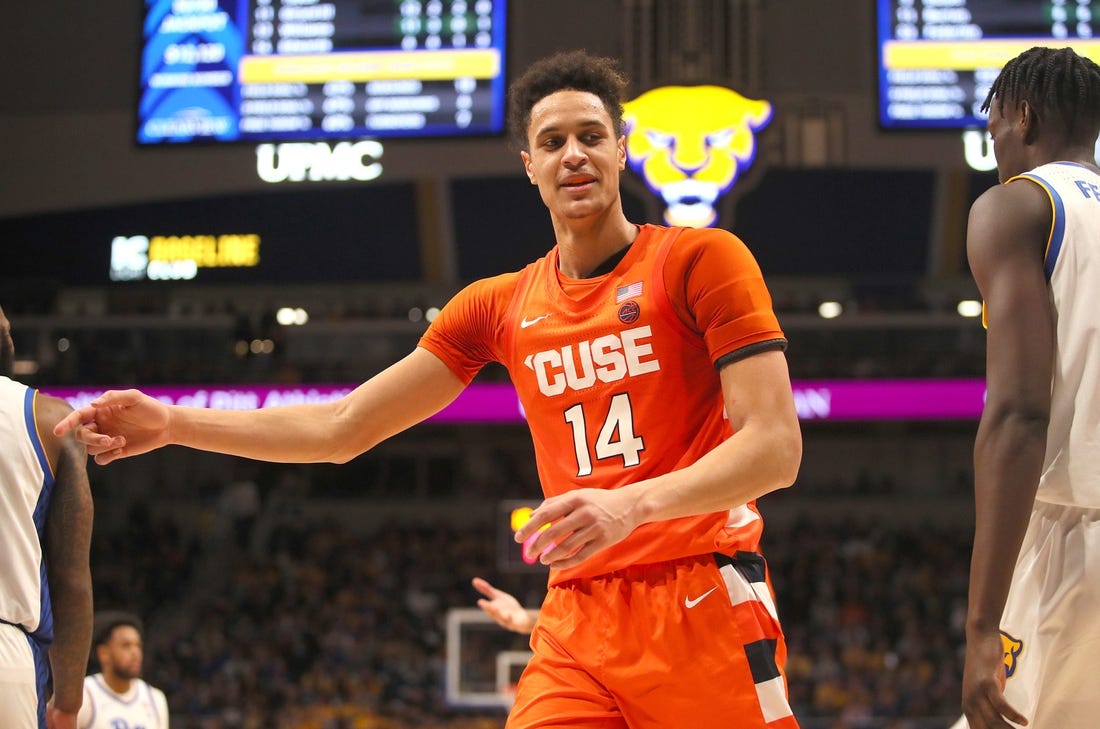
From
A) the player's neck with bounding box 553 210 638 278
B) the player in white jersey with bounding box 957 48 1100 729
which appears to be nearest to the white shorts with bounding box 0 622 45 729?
the player's neck with bounding box 553 210 638 278

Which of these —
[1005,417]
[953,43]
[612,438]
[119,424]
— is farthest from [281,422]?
[953,43]

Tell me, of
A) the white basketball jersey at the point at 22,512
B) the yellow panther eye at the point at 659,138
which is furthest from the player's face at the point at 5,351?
the yellow panther eye at the point at 659,138

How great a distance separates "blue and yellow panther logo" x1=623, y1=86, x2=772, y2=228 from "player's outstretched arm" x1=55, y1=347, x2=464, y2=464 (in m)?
6.99

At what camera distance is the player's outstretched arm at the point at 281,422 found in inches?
109

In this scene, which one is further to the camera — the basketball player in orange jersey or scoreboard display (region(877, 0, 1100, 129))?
scoreboard display (region(877, 0, 1100, 129))

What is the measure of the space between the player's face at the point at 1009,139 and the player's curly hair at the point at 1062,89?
31 mm

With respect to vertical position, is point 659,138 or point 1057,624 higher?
point 659,138

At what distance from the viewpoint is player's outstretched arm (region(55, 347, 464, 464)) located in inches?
109

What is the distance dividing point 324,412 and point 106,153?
12627mm

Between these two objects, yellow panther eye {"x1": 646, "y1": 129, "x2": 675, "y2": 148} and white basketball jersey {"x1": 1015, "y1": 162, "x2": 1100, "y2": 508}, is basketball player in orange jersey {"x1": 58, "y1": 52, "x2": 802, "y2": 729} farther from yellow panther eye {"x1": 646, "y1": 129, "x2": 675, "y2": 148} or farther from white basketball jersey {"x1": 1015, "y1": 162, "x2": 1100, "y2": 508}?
yellow panther eye {"x1": 646, "y1": 129, "x2": 675, "y2": 148}

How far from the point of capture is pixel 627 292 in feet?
9.50

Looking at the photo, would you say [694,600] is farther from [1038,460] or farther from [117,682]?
[117,682]

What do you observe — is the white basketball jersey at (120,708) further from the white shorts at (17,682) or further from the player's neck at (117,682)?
the white shorts at (17,682)

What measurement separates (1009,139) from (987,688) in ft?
3.67
